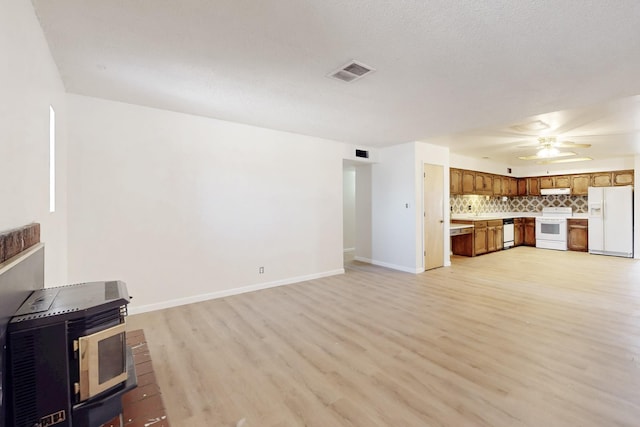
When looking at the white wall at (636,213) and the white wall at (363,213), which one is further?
the white wall at (636,213)

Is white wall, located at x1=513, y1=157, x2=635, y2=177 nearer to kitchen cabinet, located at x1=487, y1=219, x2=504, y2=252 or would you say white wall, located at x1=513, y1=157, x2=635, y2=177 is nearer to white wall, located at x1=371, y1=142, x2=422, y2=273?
kitchen cabinet, located at x1=487, y1=219, x2=504, y2=252

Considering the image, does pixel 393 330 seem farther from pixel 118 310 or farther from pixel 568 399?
pixel 118 310

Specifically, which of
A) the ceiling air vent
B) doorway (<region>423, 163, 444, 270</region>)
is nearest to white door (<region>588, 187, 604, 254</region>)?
doorway (<region>423, 163, 444, 270</region>)

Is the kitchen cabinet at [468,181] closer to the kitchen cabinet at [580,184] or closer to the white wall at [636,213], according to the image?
the kitchen cabinet at [580,184]

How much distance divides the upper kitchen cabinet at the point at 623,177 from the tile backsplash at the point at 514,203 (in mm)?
870

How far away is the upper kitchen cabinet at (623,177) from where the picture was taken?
7070 mm

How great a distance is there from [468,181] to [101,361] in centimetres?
767

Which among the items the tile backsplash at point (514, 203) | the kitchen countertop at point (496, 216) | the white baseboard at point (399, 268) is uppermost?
the tile backsplash at point (514, 203)

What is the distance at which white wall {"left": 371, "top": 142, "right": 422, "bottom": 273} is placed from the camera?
5457mm

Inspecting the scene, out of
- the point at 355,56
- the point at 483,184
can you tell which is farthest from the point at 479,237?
the point at 355,56

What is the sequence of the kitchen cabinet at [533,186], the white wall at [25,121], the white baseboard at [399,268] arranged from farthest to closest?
the kitchen cabinet at [533,186] → the white baseboard at [399,268] → the white wall at [25,121]

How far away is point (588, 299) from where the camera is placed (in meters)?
3.84

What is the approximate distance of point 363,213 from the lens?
667 centimetres

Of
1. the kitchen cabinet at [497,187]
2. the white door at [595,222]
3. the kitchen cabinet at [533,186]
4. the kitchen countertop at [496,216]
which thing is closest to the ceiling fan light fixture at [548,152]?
the kitchen countertop at [496,216]
